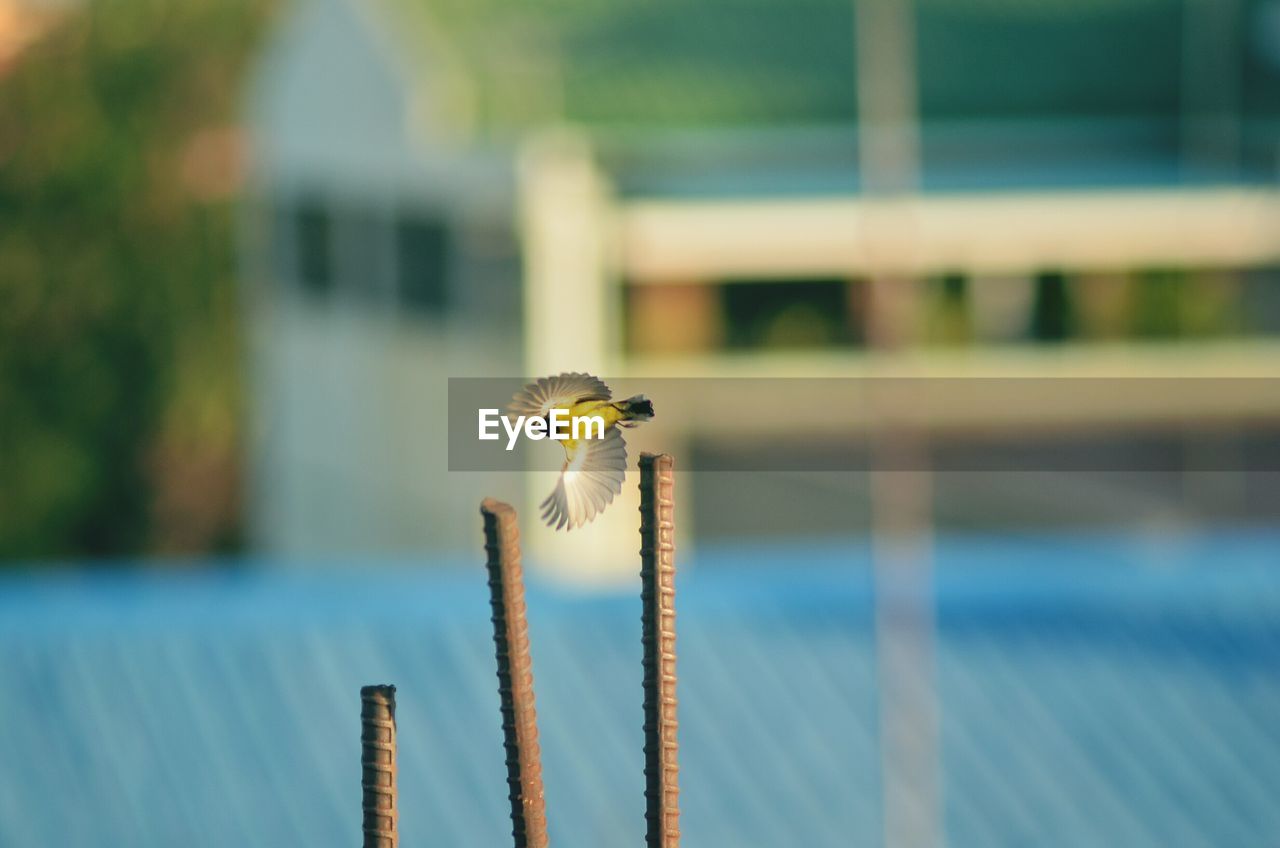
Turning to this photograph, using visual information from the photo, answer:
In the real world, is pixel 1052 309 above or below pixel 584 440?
above

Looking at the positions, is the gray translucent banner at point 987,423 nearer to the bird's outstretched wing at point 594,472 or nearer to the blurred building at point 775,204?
the blurred building at point 775,204

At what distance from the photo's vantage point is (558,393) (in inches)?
64.4

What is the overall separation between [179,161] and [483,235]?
1869 centimetres

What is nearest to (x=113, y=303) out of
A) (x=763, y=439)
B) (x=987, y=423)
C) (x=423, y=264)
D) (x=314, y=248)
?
(x=314, y=248)

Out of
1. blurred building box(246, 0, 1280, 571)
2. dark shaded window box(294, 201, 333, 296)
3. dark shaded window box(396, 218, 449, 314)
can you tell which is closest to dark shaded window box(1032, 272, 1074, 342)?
blurred building box(246, 0, 1280, 571)

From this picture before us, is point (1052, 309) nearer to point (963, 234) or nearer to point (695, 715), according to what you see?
point (963, 234)

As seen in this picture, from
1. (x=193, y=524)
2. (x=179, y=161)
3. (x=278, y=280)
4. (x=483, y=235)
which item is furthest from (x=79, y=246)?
(x=483, y=235)

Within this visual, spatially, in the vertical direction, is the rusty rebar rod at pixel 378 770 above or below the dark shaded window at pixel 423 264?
below

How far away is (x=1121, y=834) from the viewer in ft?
24.4

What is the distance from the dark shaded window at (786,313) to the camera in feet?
55.2

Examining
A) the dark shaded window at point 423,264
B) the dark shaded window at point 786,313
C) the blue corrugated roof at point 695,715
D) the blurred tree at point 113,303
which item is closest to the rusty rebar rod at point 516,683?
the blue corrugated roof at point 695,715

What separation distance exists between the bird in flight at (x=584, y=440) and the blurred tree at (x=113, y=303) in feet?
99.3

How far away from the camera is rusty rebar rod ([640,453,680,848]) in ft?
5.55

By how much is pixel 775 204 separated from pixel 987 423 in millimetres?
2687
